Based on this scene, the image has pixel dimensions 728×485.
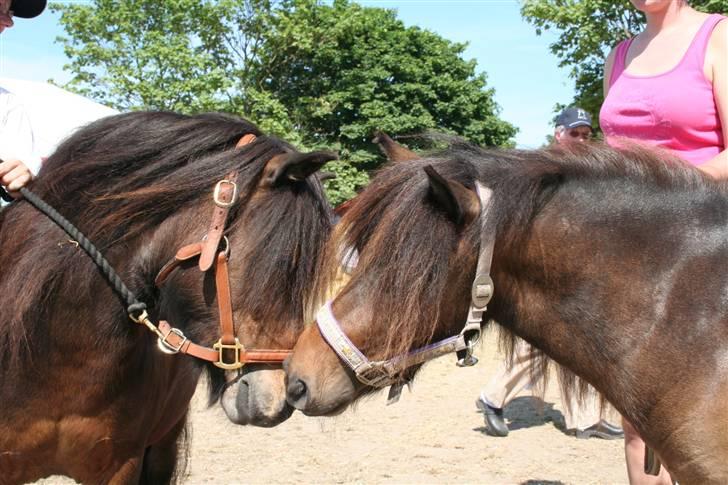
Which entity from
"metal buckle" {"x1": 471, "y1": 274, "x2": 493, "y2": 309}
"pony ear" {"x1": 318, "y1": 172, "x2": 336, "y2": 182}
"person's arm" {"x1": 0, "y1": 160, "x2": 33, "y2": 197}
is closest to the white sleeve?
"person's arm" {"x1": 0, "y1": 160, "x2": 33, "y2": 197}

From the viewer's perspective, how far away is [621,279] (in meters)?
1.86

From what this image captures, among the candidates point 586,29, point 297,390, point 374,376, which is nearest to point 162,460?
point 297,390

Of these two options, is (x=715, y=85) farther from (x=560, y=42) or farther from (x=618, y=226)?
(x=560, y=42)

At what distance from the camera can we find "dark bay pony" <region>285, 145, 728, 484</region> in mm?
1803

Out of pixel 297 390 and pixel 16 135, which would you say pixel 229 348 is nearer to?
pixel 297 390

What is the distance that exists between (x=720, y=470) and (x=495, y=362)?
7902 millimetres

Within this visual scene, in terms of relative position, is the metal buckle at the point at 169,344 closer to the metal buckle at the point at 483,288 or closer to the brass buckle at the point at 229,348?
the brass buckle at the point at 229,348

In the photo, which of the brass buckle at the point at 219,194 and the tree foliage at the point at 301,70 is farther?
the tree foliage at the point at 301,70

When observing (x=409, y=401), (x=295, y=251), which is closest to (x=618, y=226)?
(x=295, y=251)

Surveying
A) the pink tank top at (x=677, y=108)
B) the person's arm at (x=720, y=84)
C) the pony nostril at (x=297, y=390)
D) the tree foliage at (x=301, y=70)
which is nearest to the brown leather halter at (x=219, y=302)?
the pony nostril at (x=297, y=390)

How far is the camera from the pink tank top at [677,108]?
220cm

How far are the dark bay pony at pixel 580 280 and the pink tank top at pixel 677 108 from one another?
322 mm

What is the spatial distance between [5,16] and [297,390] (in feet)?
6.24

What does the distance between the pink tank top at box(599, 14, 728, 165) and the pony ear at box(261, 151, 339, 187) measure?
950 millimetres
